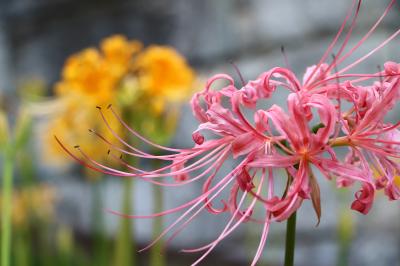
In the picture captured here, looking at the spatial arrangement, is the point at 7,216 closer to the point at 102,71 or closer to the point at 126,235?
the point at 126,235

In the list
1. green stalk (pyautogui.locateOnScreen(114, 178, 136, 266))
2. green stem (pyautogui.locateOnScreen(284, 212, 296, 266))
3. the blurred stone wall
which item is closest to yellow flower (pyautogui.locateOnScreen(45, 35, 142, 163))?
green stalk (pyautogui.locateOnScreen(114, 178, 136, 266))

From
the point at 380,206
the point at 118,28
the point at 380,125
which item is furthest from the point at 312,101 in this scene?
the point at 118,28

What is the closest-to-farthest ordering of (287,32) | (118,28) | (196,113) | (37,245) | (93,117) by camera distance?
(196,113) < (93,117) < (287,32) < (118,28) < (37,245)

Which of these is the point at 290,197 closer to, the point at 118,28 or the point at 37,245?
the point at 118,28

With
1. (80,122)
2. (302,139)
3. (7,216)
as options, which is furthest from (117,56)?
(302,139)

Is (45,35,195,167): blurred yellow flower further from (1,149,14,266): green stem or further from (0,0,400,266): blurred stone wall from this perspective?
(0,0,400,266): blurred stone wall

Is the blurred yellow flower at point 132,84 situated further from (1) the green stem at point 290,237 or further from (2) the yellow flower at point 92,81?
(1) the green stem at point 290,237

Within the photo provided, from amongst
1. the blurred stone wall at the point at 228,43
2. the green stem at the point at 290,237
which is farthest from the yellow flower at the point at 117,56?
the green stem at the point at 290,237
